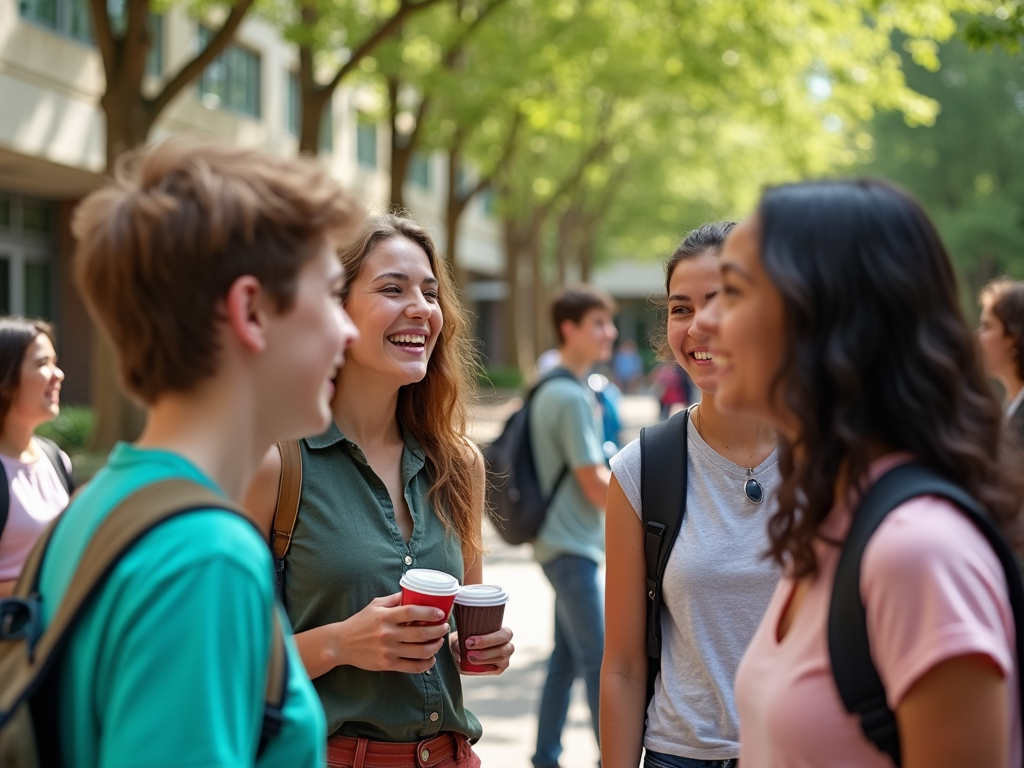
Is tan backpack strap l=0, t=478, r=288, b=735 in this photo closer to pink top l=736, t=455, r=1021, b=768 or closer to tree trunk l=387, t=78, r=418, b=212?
pink top l=736, t=455, r=1021, b=768

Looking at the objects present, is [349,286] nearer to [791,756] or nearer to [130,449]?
[130,449]

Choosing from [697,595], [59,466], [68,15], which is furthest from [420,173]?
[697,595]

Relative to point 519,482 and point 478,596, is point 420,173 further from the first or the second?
point 478,596

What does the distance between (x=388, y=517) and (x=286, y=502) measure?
27cm

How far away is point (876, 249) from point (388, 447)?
5.64 feet

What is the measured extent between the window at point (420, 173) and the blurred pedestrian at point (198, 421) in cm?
3562

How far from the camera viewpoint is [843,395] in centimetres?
171

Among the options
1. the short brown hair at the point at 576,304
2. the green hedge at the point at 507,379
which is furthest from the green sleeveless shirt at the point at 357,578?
the green hedge at the point at 507,379

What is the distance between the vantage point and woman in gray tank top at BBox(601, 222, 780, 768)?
2789mm

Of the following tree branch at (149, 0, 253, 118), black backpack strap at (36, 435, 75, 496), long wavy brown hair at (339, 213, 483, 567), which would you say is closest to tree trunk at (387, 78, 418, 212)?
tree branch at (149, 0, 253, 118)

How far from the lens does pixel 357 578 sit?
2.79 metres

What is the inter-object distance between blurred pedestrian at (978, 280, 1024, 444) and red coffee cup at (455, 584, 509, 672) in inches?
151

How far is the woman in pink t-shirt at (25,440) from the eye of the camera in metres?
4.29

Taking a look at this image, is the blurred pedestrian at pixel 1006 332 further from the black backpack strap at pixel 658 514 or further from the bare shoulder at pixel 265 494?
the bare shoulder at pixel 265 494
